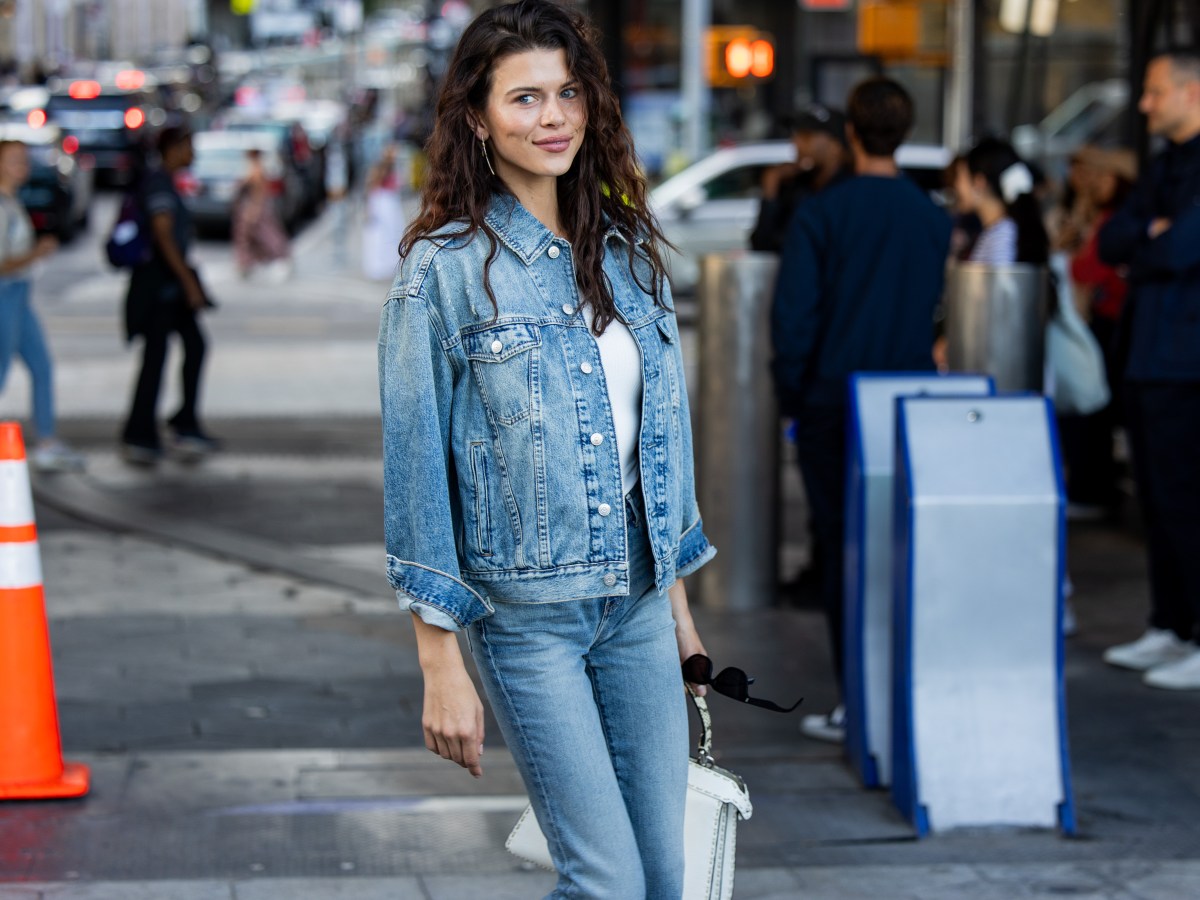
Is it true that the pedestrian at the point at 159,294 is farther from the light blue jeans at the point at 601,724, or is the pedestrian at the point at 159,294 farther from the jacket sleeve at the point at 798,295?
the light blue jeans at the point at 601,724

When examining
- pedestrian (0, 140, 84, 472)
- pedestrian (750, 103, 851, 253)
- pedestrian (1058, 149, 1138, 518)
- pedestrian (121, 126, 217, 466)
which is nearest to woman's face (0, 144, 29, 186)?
pedestrian (0, 140, 84, 472)

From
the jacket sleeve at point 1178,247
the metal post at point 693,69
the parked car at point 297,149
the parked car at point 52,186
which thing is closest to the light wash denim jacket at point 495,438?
the jacket sleeve at point 1178,247

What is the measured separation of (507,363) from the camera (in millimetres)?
2684

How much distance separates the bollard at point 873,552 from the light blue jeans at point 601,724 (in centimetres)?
207

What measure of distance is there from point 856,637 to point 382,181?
1804 cm

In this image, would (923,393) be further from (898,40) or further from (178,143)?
(898,40)

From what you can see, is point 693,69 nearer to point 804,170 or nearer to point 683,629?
point 804,170

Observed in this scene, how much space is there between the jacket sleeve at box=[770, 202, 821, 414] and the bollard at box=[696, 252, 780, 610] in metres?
1.60

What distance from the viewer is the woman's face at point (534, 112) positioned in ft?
8.98

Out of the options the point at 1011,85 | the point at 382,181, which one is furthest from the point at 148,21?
the point at 1011,85

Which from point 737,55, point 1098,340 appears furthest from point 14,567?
point 737,55

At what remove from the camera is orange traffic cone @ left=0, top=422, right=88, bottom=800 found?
15.2 ft

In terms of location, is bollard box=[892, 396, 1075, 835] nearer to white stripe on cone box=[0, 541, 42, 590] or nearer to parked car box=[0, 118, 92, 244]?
white stripe on cone box=[0, 541, 42, 590]

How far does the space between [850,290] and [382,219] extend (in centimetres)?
1769
